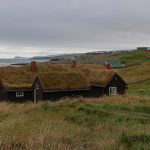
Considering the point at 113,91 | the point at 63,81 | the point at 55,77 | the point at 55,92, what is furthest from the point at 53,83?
the point at 113,91

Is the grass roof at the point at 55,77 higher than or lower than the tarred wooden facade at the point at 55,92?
higher

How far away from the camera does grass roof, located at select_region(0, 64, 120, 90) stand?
4444 cm

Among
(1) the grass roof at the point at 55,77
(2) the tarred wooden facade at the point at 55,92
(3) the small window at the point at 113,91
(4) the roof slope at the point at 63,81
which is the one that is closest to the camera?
(4) the roof slope at the point at 63,81

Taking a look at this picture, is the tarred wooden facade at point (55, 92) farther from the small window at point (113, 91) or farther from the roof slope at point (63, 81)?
the roof slope at point (63, 81)

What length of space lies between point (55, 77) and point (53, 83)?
135cm

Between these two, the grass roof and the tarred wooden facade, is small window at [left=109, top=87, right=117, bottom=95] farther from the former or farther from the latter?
the grass roof

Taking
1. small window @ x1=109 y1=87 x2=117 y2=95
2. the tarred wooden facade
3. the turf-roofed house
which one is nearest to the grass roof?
the turf-roofed house

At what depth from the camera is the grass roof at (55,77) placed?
4444 cm

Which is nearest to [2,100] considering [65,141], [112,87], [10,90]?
[10,90]

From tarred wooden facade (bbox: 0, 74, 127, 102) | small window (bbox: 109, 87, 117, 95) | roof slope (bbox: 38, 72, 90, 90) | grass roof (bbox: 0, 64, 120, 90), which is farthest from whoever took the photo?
small window (bbox: 109, 87, 117, 95)

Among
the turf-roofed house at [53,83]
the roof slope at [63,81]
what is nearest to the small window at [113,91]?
the turf-roofed house at [53,83]

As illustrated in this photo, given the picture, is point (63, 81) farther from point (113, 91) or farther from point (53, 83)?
point (113, 91)

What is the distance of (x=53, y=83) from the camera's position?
44.0 meters

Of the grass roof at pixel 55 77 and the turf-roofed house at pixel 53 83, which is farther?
the grass roof at pixel 55 77
